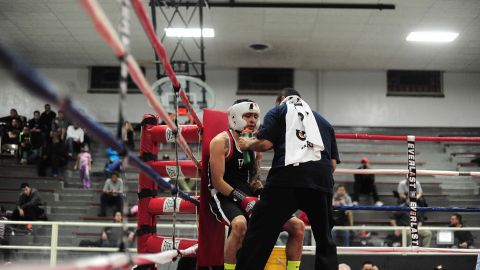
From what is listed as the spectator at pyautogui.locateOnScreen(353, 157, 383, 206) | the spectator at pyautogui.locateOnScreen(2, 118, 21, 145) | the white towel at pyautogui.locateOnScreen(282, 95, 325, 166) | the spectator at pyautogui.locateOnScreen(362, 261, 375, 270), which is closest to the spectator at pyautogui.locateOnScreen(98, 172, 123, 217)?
the spectator at pyautogui.locateOnScreen(2, 118, 21, 145)

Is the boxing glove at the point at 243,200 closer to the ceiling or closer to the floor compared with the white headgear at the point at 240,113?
closer to the floor

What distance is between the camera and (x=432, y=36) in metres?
10.7

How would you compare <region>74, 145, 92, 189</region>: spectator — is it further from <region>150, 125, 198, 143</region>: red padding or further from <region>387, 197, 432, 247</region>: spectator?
A: <region>150, 125, 198, 143</region>: red padding

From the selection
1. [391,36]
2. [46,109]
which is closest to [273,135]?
[391,36]

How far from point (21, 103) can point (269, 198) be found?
11523 mm

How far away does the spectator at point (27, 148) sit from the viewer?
450 inches

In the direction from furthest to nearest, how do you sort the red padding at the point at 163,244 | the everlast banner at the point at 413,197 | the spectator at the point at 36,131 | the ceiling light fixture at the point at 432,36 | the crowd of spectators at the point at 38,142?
1. the spectator at the point at 36,131
2. the crowd of spectators at the point at 38,142
3. the ceiling light fixture at the point at 432,36
4. the everlast banner at the point at 413,197
5. the red padding at the point at 163,244

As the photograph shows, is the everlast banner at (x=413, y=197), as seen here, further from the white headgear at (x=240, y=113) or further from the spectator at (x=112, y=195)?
the spectator at (x=112, y=195)

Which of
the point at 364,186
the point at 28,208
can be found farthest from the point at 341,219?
the point at 28,208

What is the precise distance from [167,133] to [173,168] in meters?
0.24

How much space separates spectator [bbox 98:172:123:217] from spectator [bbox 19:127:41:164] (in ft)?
8.32

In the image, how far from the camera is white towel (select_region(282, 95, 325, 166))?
2.75 meters

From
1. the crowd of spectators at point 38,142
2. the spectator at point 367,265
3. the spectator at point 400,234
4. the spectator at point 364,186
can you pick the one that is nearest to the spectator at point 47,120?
the crowd of spectators at point 38,142

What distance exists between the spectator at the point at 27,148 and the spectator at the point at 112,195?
8.32 ft
